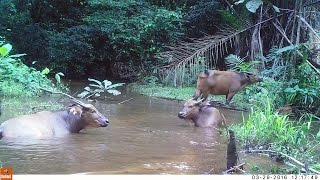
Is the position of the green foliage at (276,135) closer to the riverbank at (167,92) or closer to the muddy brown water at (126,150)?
the muddy brown water at (126,150)

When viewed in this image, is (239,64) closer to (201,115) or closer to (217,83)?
(217,83)

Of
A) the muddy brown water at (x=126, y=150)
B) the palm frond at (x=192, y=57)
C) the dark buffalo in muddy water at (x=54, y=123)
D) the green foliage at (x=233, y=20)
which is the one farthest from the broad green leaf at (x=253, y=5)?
the green foliage at (x=233, y=20)

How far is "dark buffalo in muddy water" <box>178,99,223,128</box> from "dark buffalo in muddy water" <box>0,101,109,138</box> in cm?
193

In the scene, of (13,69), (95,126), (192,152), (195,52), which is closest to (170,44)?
(195,52)

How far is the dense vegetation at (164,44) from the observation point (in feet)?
38.8

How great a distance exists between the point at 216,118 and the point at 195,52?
5.78 metres

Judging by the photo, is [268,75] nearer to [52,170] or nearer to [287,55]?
[287,55]

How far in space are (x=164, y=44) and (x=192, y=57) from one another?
469cm

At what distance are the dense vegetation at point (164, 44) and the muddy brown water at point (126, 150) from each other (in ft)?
8.10

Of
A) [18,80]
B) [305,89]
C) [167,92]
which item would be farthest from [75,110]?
[167,92]

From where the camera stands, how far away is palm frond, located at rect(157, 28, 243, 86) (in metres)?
14.9

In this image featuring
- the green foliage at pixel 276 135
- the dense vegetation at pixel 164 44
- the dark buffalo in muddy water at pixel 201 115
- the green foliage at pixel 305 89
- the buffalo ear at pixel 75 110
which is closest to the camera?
the green foliage at pixel 276 135

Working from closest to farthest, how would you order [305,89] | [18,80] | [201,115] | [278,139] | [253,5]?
[278,139] → [253,5] → [201,115] → [305,89] → [18,80]

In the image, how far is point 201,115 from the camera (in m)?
9.48
